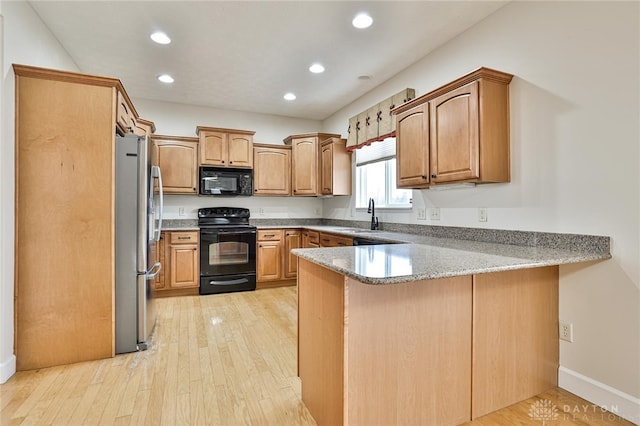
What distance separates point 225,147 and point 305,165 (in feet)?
3.89

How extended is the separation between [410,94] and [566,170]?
1718 millimetres

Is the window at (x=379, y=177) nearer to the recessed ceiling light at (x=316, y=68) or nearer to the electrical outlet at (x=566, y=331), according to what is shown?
the recessed ceiling light at (x=316, y=68)

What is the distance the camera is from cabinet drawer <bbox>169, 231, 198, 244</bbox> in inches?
164

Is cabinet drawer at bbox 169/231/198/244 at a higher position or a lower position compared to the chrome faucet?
lower

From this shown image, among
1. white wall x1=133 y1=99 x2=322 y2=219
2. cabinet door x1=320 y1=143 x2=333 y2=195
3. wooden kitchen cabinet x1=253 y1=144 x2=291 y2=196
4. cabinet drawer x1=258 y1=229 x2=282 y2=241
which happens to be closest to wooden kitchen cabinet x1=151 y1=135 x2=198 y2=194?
white wall x1=133 y1=99 x2=322 y2=219

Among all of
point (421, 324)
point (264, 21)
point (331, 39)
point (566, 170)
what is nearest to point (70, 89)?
point (264, 21)

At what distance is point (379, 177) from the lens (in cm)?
412

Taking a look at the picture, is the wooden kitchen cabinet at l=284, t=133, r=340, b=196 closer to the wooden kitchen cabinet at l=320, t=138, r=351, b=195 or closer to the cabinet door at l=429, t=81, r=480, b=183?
the wooden kitchen cabinet at l=320, t=138, r=351, b=195

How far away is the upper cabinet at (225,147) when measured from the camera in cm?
452

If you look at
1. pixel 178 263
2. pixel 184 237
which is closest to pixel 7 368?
pixel 178 263

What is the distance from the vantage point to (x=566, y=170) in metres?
2.02

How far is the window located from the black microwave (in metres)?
1.62

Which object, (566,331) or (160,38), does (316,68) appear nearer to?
(160,38)

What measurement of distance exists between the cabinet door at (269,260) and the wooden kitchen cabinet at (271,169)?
0.82 m
